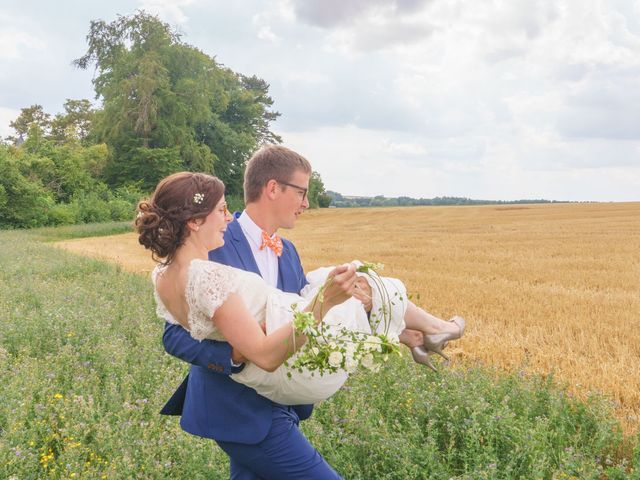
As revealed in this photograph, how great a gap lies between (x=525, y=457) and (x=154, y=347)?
3.62 meters

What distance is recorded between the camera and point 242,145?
47.0 m

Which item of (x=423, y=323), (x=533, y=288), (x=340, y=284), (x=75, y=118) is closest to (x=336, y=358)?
(x=340, y=284)

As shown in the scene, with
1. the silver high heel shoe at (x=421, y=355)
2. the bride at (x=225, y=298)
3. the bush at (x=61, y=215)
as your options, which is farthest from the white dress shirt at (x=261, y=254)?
the bush at (x=61, y=215)

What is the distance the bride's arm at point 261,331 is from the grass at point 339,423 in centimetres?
190

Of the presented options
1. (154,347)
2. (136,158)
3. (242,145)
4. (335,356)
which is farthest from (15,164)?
(335,356)

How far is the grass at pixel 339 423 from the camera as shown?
3.76m

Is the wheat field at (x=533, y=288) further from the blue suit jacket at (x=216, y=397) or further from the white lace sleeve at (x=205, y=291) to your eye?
the white lace sleeve at (x=205, y=291)

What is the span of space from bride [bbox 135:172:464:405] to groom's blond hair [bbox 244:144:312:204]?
375mm

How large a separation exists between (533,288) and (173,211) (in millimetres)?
11345

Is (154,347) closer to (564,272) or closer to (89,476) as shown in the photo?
(89,476)

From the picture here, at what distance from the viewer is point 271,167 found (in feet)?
8.96

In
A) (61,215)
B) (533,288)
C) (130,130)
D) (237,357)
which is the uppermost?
(130,130)

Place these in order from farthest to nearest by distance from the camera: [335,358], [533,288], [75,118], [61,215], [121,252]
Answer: [75,118]
[61,215]
[121,252]
[533,288]
[335,358]

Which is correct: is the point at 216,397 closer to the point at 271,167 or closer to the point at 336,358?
the point at 336,358
